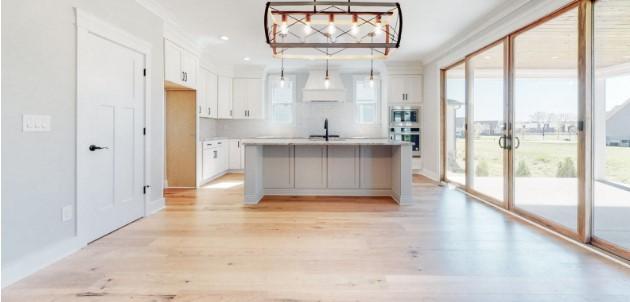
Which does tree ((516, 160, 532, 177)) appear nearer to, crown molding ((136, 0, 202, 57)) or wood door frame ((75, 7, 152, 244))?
wood door frame ((75, 7, 152, 244))

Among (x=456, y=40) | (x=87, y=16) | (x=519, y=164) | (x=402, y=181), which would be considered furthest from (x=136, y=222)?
(x=456, y=40)

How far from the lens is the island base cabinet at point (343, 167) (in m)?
4.81

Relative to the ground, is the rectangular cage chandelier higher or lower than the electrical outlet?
higher

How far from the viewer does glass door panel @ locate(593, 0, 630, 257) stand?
2547 millimetres

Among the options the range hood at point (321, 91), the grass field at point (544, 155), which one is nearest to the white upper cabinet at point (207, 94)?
the range hood at point (321, 91)

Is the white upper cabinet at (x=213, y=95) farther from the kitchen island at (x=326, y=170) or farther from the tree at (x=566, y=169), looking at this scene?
the tree at (x=566, y=169)

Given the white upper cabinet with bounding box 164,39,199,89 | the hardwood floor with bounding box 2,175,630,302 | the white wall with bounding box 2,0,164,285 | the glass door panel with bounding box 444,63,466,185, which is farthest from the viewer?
the glass door panel with bounding box 444,63,466,185

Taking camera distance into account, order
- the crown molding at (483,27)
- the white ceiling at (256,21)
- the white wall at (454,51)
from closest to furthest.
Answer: the white wall at (454,51)
the crown molding at (483,27)
the white ceiling at (256,21)

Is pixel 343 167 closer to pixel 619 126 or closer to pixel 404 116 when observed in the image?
pixel 404 116

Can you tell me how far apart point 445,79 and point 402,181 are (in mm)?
2885

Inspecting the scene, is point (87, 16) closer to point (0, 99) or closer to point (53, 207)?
point (0, 99)

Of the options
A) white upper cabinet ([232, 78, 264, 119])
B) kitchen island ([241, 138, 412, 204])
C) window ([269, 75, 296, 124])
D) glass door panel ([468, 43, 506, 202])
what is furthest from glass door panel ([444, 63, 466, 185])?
white upper cabinet ([232, 78, 264, 119])

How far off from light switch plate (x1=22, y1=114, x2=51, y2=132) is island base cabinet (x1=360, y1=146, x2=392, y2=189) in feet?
12.1

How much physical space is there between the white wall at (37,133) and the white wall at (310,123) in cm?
488
